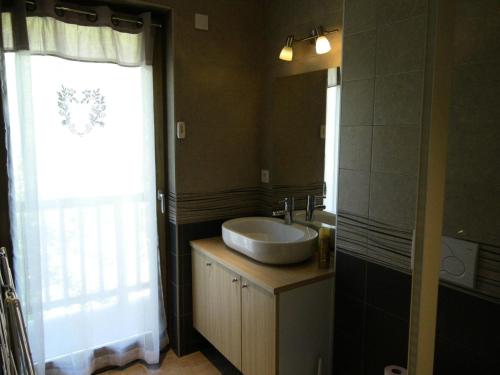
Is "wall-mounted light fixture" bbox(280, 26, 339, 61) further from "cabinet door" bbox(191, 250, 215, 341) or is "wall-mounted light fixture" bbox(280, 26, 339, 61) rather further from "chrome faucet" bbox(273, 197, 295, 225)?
"cabinet door" bbox(191, 250, 215, 341)

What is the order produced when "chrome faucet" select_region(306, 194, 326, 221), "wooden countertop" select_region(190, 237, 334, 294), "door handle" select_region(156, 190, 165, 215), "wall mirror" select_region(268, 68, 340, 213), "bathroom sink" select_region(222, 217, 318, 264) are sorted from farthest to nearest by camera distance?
"door handle" select_region(156, 190, 165, 215), "chrome faucet" select_region(306, 194, 326, 221), "wall mirror" select_region(268, 68, 340, 213), "bathroom sink" select_region(222, 217, 318, 264), "wooden countertop" select_region(190, 237, 334, 294)

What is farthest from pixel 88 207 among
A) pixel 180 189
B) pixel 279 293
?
pixel 279 293

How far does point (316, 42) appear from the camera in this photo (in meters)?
2.16

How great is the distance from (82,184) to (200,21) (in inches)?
48.4

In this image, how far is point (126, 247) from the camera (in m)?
2.48

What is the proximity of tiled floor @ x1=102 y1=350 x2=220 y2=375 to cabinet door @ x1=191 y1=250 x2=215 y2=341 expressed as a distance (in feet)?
0.73

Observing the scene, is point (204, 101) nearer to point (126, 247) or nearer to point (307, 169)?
point (307, 169)

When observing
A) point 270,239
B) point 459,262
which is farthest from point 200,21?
point 459,262

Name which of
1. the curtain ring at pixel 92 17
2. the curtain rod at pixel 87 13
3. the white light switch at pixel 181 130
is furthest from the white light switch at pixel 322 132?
the curtain ring at pixel 92 17

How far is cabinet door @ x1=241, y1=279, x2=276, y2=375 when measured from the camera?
1.88 meters

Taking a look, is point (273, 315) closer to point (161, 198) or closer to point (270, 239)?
point (270, 239)

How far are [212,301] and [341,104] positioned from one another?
1384 mm

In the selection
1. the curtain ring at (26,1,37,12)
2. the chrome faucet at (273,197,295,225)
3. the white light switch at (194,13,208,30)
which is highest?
the white light switch at (194,13,208,30)

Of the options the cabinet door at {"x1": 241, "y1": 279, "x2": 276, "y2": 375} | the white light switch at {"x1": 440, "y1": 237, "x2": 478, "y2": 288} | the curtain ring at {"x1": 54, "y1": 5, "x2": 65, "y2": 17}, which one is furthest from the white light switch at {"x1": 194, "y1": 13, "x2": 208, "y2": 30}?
the white light switch at {"x1": 440, "y1": 237, "x2": 478, "y2": 288}
